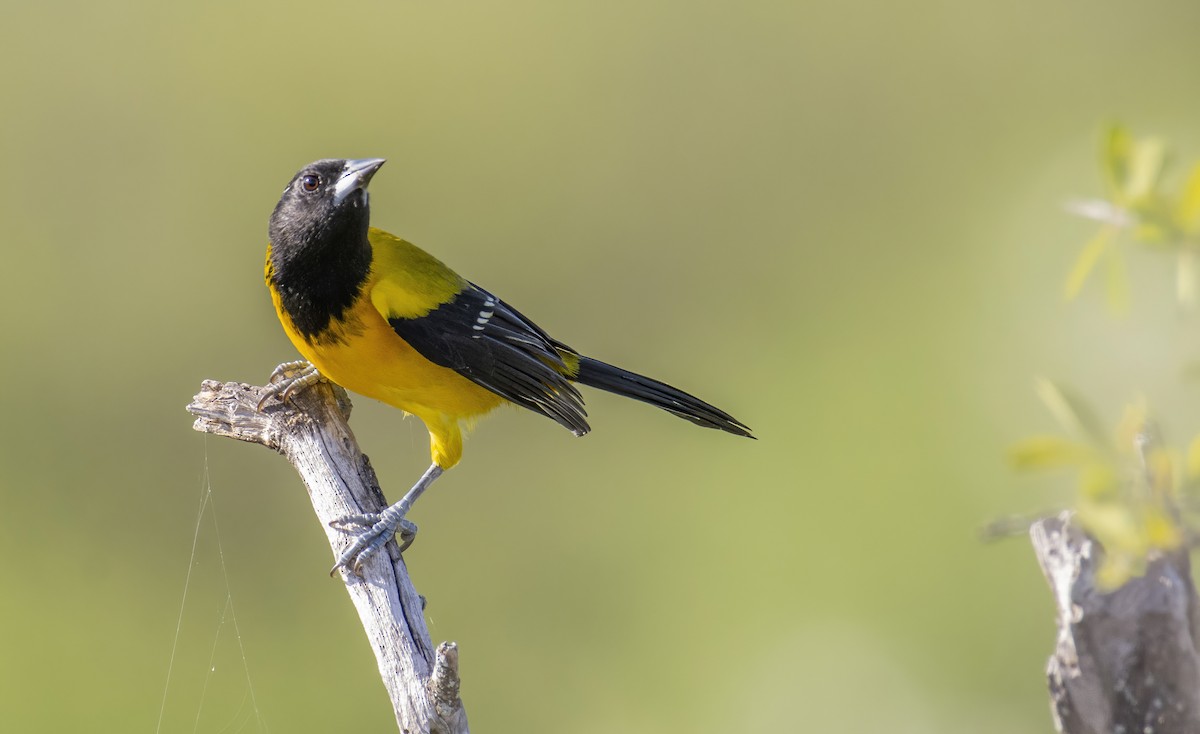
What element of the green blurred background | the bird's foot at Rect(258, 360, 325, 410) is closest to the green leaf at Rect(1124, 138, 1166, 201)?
the bird's foot at Rect(258, 360, 325, 410)

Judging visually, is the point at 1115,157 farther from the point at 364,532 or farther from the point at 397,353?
the point at 397,353

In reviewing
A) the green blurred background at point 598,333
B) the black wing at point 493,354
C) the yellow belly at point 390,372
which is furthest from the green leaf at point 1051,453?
the green blurred background at point 598,333

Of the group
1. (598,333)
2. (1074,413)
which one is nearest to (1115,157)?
(1074,413)

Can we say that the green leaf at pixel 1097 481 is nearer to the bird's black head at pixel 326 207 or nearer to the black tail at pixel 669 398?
the black tail at pixel 669 398

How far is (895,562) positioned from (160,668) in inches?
149

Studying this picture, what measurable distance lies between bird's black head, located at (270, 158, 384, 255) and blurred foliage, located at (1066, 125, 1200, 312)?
2160 mm

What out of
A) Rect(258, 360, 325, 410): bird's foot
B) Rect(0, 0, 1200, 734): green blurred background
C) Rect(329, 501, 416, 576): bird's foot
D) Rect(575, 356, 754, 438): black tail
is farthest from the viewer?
Rect(0, 0, 1200, 734): green blurred background

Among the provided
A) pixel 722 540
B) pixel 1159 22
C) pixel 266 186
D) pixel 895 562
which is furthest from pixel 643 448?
pixel 1159 22

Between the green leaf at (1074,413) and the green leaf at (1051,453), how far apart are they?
0.05 ft

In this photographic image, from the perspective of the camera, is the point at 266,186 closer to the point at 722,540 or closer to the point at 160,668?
the point at 160,668

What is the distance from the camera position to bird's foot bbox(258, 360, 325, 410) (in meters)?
3.15

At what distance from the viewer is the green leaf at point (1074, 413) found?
1.23 m

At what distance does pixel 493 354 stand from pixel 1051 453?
2131 millimetres

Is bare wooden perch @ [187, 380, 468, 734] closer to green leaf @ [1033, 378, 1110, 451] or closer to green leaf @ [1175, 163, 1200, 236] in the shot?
green leaf @ [1033, 378, 1110, 451]
